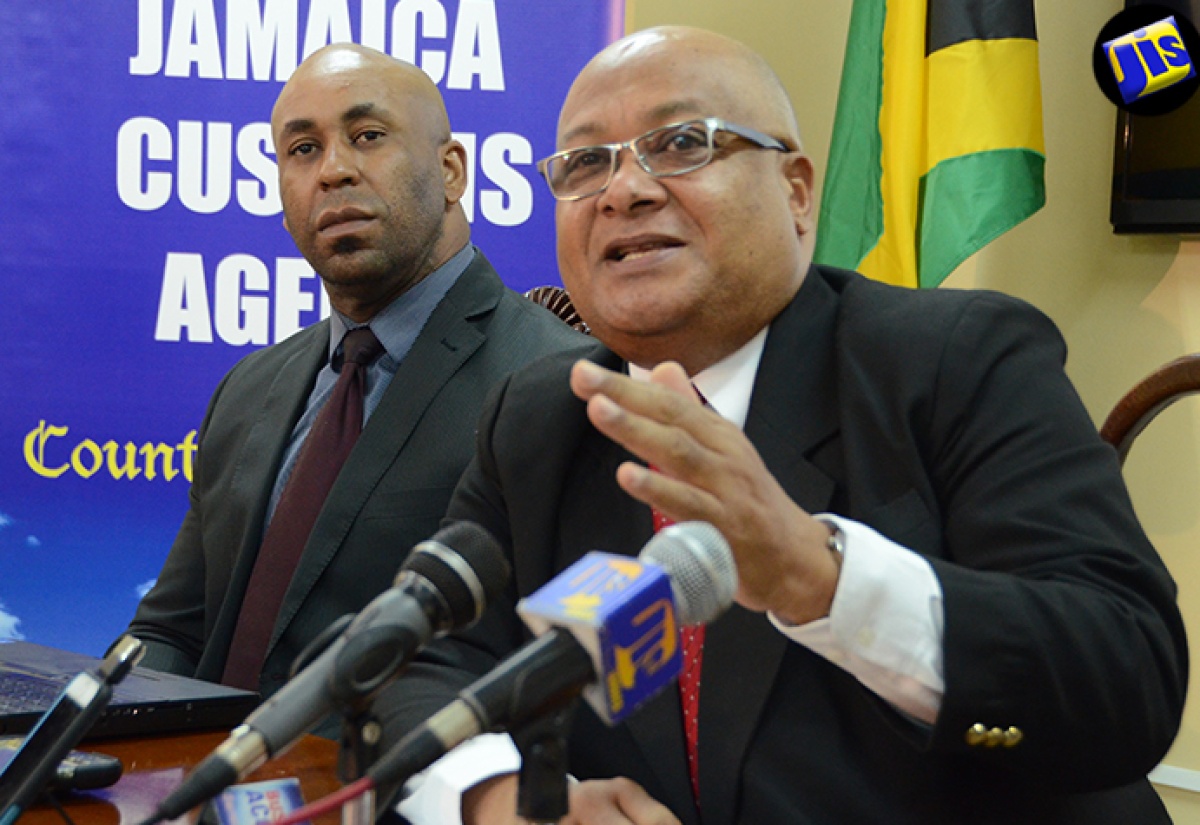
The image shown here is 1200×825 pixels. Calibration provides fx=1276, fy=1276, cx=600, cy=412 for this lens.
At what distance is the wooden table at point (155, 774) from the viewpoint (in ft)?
4.40

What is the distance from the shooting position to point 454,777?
1.45 m

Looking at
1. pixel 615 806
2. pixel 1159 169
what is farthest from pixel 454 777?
pixel 1159 169

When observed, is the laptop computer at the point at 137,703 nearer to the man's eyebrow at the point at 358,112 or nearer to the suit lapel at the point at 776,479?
the suit lapel at the point at 776,479

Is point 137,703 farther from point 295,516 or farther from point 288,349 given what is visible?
point 288,349

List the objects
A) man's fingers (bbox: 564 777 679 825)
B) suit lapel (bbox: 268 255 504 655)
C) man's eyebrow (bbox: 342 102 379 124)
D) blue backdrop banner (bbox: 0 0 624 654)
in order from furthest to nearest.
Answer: blue backdrop banner (bbox: 0 0 624 654) < man's eyebrow (bbox: 342 102 379 124) < suit lapel (bbox: 268 255 504 655) < man's fingers (bbox: 564 777 679 825)

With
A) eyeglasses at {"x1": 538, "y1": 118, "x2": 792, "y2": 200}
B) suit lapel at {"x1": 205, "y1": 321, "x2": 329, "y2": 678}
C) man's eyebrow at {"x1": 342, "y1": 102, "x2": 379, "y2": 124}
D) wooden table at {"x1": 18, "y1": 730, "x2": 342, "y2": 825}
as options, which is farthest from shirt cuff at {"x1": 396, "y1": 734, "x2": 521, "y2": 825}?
man's eyebrow at {"x1": 342, "y1": 102, "x2": 379, "y2": 124}

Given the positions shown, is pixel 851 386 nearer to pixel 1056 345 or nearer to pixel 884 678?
pixel 1056 345

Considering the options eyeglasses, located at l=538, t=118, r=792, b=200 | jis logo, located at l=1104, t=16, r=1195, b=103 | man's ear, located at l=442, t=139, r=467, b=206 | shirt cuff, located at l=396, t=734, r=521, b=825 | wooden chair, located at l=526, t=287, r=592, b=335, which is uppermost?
jis logo, located at l=1104, t=16, r=1195, b=103

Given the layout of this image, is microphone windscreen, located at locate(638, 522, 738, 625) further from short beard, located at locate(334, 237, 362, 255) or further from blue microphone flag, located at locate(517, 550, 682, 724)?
short beard, located at locate(334, 237, 362, 255)

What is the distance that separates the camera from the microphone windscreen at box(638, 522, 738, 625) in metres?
0.79

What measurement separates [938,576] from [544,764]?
19.5 inches

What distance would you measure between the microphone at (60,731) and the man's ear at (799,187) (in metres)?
0.99

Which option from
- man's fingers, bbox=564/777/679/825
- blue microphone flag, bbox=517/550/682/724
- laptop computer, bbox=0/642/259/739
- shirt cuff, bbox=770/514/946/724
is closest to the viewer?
blue microphone flag, bbox=517/550/682/724

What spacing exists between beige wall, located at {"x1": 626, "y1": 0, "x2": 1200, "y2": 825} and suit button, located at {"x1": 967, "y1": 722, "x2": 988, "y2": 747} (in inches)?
77.5
